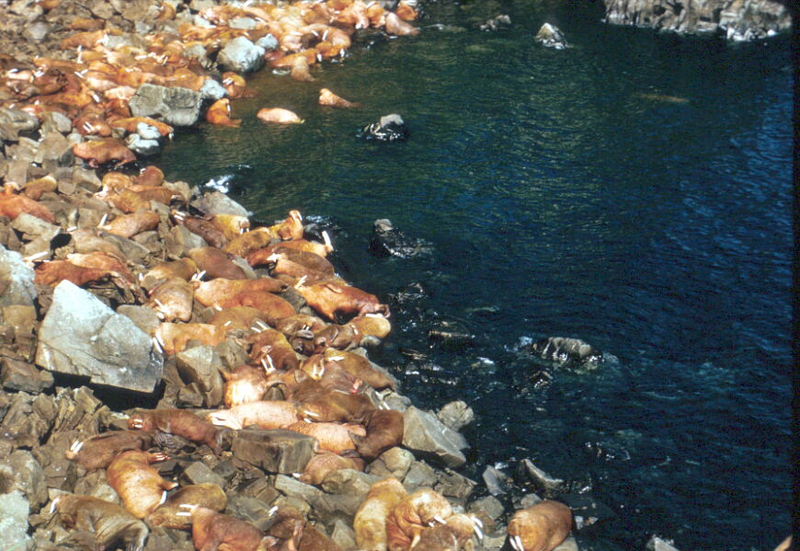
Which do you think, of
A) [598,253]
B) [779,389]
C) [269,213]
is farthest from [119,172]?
[779,389]

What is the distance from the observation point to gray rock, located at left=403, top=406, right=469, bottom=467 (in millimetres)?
11984

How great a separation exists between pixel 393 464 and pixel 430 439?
2.12 feet

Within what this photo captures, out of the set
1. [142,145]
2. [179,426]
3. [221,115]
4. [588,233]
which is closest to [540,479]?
[179,426]

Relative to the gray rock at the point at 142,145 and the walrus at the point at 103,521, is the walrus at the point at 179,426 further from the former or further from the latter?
the gray rock at the point at 142,145

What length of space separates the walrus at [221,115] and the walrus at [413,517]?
16239mm

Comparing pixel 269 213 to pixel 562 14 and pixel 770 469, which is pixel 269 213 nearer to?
pixel 770 469

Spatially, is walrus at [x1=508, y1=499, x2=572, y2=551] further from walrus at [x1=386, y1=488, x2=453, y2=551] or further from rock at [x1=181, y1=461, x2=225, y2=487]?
rock at [x1=181, y1=461, x2=225, y2=487]

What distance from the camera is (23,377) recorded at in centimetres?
1097

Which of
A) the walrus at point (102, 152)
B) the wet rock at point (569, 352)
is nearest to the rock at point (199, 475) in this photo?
the wet rock at point (569, 352)

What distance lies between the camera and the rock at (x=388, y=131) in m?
23.0

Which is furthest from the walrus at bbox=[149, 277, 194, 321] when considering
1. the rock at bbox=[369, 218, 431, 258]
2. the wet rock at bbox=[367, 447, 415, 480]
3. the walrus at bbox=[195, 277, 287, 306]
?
the wet rock at bbox=[367, 447, 415, 480]

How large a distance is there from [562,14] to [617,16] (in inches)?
93.8

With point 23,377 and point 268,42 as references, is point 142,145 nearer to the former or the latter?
point 268,42

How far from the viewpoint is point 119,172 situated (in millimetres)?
20844
